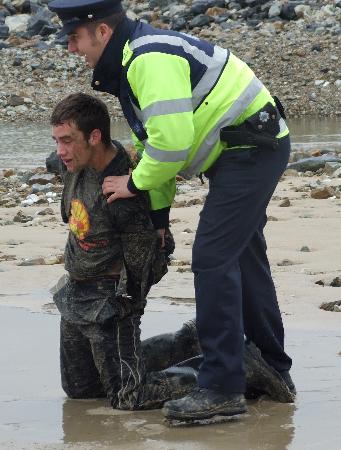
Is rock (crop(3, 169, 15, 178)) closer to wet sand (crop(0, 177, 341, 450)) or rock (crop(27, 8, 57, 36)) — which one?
wet sand (crop(0, 177, 341, 450))

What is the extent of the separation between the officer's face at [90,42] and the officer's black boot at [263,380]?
4.26 ft

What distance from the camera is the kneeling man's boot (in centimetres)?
453

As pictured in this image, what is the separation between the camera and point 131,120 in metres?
4.63

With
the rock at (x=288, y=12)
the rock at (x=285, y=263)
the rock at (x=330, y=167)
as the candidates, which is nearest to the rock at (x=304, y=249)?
the rock at (x=285, y=263)

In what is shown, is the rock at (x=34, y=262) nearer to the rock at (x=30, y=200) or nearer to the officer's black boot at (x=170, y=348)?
the officer's black boot at (x=170, y=348)

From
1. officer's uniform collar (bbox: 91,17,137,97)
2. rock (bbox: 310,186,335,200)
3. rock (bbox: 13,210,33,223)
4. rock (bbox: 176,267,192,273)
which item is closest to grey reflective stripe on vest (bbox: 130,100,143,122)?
officer's uniform collar (bbox: 91,17,137,97)

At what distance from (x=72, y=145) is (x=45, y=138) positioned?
13.5 m

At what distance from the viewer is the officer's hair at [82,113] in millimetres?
4844

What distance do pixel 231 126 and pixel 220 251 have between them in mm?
461

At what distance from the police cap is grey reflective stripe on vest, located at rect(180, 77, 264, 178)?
22.0 inches

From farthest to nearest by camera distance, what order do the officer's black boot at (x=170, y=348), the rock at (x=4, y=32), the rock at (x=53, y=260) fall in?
the rock at (x=4, y=32), the rock at (x=53, y=260), the officer's black boot at (x=170, y=348)

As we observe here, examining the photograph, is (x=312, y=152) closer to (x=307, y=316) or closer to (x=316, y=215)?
(x=316, y=215)

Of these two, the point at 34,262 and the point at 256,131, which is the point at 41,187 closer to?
the point at 34,262

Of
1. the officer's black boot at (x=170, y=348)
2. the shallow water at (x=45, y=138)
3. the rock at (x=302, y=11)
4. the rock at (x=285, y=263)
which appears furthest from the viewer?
the rock at (x=302, y=11)
